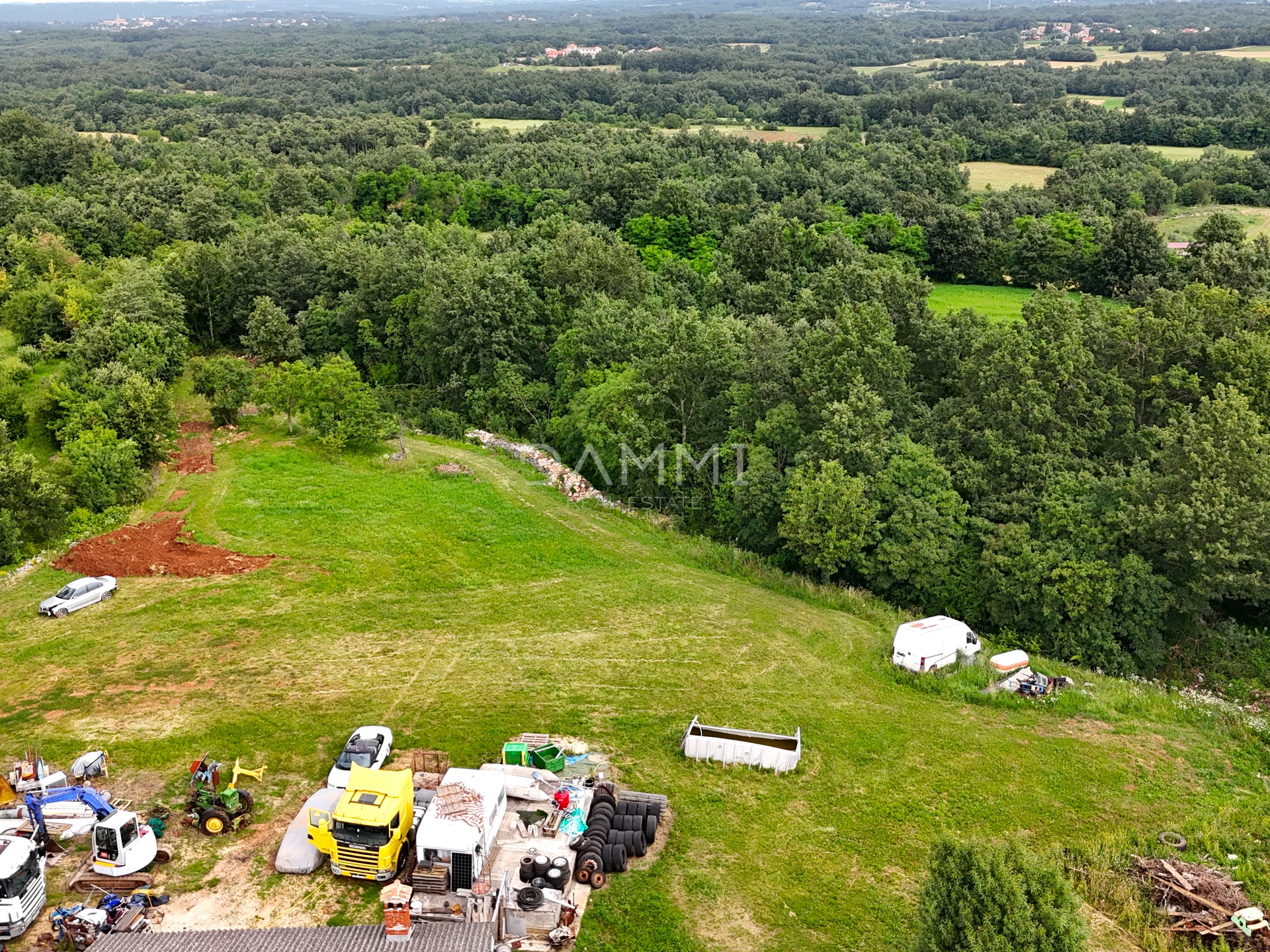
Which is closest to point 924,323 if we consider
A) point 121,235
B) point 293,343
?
point 293,343

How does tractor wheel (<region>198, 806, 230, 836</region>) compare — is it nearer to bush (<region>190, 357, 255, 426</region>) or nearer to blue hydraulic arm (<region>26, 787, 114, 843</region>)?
blue hydraulic arm (<region>26, 787, 114, 843</region>)

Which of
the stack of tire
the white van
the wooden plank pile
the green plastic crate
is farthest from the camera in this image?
the white van

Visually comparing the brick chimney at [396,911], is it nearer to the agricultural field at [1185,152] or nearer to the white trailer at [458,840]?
the white trailer at [458,840]

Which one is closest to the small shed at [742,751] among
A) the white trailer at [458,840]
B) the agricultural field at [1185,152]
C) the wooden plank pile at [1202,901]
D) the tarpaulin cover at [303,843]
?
the white trailer at [458,840]

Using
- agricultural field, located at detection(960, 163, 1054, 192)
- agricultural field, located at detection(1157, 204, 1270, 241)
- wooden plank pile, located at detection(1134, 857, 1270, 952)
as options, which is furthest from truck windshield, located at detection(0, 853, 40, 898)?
agricultural field, located at detection(960, 163, 1054, 192)

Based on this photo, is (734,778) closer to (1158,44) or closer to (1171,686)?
(1171,686)

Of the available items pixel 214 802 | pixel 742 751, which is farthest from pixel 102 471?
pixel 742 751
